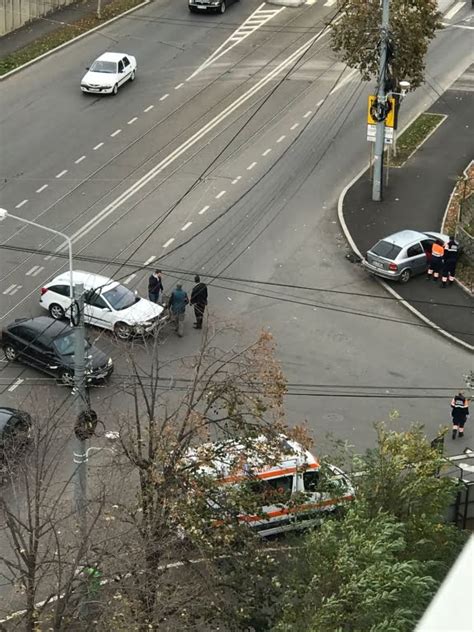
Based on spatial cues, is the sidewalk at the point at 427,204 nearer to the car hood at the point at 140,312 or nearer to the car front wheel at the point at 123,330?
the car hood at the point at 140,312

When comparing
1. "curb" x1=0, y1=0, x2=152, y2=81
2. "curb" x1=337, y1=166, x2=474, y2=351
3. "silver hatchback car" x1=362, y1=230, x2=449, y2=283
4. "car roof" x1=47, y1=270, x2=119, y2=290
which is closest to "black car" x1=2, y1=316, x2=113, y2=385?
"car roof" x1=47, y1=270, x2=119, y2=290

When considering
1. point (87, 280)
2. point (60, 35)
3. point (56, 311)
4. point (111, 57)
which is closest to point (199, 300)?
point (87, 280)

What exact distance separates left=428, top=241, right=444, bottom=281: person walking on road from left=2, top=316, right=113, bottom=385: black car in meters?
10.3

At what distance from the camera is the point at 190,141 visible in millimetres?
39781

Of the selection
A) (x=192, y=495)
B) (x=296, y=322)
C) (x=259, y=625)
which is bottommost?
(x=296, y=322)

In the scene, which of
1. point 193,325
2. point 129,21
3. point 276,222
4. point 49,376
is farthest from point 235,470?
point 129,21

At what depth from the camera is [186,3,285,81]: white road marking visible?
46562 mm

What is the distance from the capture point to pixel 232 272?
3200 centimetres

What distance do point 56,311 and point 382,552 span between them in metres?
17.4

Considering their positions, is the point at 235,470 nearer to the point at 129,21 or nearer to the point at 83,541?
the point at 83,541

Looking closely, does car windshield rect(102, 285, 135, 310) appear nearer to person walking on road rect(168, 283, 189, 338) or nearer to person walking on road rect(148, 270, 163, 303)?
person walking on road rect(148, 270, 163, 303)

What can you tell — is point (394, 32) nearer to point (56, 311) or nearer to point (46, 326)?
point (56, 311)

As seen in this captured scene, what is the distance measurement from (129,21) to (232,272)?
2201 cm

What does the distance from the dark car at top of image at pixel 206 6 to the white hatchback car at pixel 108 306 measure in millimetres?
24533
